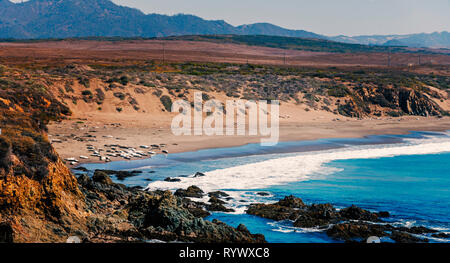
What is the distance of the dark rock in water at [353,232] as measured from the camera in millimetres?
12609

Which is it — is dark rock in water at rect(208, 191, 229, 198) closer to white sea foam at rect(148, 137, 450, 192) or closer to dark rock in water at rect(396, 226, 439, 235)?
white sea foam at rect(148, 137, 450, 192)

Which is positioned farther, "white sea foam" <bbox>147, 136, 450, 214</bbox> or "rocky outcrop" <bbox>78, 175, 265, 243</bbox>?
"white sea foam" <bbox>147, 136, 450, 214</bbox>

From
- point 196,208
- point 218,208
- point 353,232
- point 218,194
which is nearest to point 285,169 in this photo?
point 218,194

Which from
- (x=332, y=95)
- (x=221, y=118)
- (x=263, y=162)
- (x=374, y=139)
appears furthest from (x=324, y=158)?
(x=332, y=95)

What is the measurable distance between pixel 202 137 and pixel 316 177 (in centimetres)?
1073

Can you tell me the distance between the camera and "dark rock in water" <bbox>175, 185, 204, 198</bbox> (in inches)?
641

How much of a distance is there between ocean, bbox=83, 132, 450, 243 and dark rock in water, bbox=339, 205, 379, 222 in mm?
652

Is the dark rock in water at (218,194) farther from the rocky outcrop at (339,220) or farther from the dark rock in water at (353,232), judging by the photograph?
the dark rock in water at (353,232)

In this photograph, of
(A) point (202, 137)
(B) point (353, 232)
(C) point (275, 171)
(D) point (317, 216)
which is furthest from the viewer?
(A) point (202, 137)

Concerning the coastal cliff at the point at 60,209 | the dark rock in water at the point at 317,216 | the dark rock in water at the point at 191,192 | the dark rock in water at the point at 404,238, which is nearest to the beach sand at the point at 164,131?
the dark rock in water at the point at 191,192

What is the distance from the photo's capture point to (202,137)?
30.0 metres

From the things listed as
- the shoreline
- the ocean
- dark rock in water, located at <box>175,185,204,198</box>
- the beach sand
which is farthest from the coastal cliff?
the beach sand

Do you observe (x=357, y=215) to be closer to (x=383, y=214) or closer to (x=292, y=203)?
(x=383, y=214)

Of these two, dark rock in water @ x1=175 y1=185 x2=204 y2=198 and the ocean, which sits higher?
dark rock in water @ x1=175 y1=185 x2=204 y2=198
